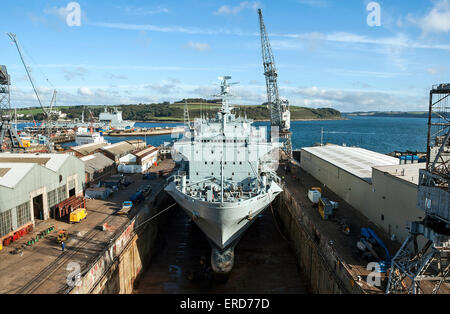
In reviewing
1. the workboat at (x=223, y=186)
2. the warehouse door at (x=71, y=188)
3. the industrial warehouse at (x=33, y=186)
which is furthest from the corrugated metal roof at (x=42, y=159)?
the workboat at (x=223, y=186)

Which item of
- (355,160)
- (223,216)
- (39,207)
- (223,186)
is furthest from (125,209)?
(355,160)

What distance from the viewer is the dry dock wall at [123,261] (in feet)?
51.2

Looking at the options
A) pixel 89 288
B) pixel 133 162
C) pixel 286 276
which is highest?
pixel 133 162

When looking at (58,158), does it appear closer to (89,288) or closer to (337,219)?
(89,288)

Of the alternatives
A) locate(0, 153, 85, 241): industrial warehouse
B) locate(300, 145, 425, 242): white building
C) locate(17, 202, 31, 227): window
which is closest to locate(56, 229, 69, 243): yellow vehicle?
locate(17, 202, 31, 227): window

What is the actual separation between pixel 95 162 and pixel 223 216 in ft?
85.1

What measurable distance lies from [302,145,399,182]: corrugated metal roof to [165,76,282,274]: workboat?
25.5 ft

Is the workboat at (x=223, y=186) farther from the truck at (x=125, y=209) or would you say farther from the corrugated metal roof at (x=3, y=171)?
the corrugated metal roof at (x=3, y=171)

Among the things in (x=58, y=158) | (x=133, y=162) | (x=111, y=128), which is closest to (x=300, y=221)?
(x=58, y=158)

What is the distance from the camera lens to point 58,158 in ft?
87.0

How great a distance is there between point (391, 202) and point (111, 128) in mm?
142567

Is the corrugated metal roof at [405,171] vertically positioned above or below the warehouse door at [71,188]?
above

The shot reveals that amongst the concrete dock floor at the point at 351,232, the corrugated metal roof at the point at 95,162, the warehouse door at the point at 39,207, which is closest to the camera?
the concrete dock floor at the point at 351,232

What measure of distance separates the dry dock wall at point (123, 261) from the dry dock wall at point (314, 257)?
12.7m
